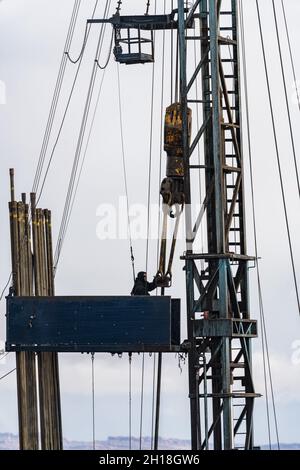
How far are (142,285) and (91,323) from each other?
1.52 metres

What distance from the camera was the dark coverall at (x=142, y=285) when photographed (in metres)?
54.9

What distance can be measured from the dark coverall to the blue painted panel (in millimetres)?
800

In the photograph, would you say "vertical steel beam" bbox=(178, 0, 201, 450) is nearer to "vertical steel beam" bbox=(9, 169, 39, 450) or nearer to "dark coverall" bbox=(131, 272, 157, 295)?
"dark coverall" bbox=(131, 272, 157, 295)

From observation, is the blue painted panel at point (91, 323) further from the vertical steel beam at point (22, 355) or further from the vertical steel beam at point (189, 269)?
the vertical steel beam at point (22, 355)

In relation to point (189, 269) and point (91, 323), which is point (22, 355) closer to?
point (91, 323)

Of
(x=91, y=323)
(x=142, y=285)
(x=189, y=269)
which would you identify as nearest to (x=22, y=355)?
(x=91, y=323)

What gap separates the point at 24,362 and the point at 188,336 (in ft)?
12.7

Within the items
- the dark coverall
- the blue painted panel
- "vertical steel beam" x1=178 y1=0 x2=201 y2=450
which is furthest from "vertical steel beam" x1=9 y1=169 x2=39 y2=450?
"vertical steel beam" x1=178 y1=0 x2=201 y2=450

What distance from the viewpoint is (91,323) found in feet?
179

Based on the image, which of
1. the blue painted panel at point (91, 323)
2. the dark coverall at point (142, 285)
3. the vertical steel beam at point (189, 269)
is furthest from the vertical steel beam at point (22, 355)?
the vertical steel beam at point (189, 269)
